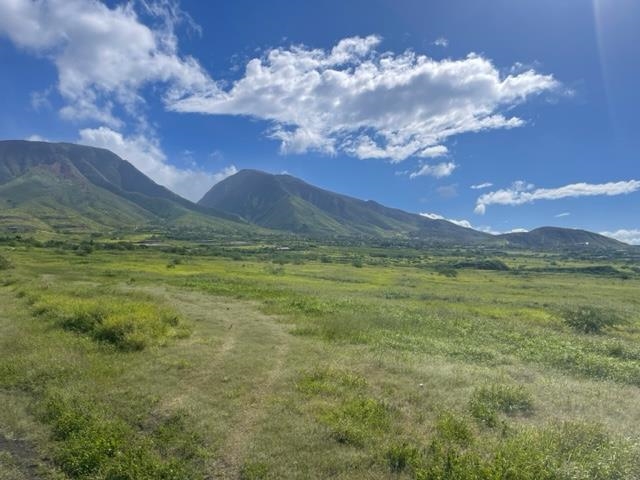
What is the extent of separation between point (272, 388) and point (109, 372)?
22.9ft

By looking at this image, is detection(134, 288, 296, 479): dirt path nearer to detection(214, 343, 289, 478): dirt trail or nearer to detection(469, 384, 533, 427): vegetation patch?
detection(214, 343, 289, 478): dirt trail

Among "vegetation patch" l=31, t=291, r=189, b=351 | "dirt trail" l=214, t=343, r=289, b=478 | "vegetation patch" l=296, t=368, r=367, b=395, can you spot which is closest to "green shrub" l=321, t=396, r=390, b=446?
"vegetation patch" l=296, t=368, r=367, b=395

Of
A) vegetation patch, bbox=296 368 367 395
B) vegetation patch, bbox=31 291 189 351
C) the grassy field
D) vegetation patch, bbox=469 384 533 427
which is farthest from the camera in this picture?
vegetation patch, bbox=31 291 189 351

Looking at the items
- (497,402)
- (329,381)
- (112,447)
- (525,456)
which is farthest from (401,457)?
(112,447)

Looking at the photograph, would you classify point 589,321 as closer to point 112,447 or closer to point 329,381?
point 329,381

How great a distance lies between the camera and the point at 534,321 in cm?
3997

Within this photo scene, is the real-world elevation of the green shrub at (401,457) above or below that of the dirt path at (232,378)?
above

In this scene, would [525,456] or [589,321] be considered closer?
[525,456]

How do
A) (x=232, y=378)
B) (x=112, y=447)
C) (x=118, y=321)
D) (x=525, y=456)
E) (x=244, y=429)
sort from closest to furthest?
(x=525, y=456) → (x=112, y=447) → (x=244, y=429) → (x=232, y=378) → (x=118, y=321)

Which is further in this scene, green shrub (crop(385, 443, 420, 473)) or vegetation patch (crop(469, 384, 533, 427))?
vegetation patch (crop(469, 384, 533, 427))

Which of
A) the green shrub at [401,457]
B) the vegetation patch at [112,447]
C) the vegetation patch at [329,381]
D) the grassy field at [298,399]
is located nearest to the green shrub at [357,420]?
the grassy field at [298,399]

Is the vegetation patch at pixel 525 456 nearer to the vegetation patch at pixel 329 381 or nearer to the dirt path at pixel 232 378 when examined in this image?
A: the vegetation patch at pixel 329 381

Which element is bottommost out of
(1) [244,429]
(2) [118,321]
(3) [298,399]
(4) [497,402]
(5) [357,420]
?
(1) [244,429]

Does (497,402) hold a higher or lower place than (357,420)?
higher
